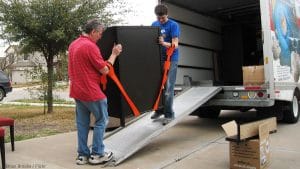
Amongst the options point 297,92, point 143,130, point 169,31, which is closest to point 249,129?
point 143,130

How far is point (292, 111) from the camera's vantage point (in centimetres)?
903

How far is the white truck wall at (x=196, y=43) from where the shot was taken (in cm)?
962

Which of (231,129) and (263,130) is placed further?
(231,129)

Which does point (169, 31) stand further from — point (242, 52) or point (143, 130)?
point (242, 52)

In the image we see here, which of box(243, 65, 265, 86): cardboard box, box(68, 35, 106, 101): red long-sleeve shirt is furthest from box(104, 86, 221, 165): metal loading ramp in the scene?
box(68, 35, 106, 101): red long-sleeve shirt

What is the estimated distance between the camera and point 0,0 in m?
10.6

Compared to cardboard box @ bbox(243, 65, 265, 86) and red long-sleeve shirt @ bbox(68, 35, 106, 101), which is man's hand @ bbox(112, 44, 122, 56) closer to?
red long-sleeve shirt @ bbox(68, 35, 106, 101)

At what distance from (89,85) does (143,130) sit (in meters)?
1.56

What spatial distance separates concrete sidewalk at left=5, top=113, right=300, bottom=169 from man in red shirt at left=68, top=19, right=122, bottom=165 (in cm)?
25

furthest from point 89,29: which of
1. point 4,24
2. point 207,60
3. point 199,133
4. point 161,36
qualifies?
point 4,24

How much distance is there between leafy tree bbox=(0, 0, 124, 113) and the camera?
10.7m

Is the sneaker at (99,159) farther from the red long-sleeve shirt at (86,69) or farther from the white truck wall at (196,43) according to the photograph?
the white truck wall at (196,43)

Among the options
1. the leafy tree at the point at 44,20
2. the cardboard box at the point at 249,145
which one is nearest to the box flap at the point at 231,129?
the cardboard box at the point at 249,145

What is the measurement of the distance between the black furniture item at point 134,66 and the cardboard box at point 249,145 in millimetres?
1514
